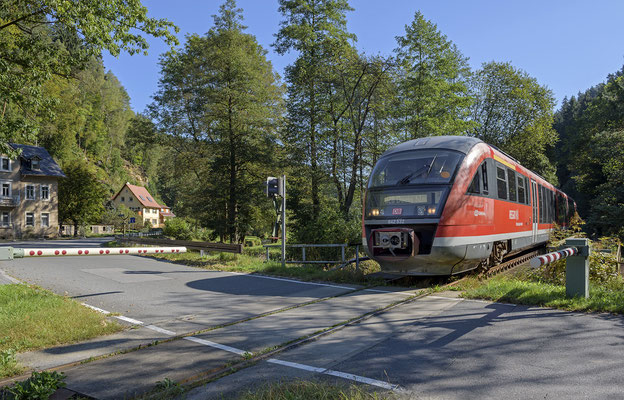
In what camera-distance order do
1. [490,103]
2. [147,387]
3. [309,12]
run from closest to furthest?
1. [147,387]
2. [309,12]
3. [490,103]

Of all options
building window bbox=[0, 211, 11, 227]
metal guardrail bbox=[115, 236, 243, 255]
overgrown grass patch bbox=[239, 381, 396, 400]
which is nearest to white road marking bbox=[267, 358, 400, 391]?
overgrown grass patch bbox=[239, 381, 396, 400]

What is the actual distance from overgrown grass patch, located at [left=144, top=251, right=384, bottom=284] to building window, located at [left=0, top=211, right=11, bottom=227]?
37479 mm

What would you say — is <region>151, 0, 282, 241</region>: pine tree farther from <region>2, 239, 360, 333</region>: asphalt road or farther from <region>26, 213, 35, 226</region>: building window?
<region>26, 213, 35, 226</region>: building window

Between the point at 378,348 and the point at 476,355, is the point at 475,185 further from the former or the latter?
the point at 378,348

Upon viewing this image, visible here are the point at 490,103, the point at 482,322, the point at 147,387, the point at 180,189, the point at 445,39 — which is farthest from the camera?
the point at 490,103

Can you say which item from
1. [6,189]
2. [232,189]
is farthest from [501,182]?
[6,189]

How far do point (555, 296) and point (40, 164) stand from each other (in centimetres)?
5613

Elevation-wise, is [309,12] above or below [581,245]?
above

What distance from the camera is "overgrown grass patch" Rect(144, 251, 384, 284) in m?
11.0

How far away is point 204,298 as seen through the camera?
29.8ft

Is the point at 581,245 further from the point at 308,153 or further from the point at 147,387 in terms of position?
the point at 308,153

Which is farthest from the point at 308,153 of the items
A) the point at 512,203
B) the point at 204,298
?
the point at 204,298

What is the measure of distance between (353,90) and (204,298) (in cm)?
1555

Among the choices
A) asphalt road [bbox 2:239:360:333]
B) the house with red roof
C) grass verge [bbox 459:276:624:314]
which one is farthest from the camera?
the house with red roof
